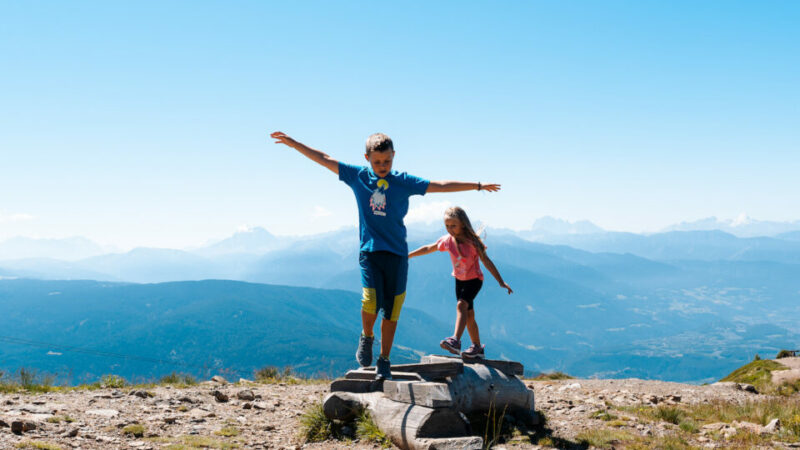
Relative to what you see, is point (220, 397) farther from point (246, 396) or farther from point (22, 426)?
point (22, 426)

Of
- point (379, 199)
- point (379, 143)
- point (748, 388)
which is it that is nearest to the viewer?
point (379, 143)

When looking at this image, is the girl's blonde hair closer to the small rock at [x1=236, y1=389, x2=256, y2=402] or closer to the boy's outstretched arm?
the boy's outstretched arm

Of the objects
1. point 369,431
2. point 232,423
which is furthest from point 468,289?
point 232,423

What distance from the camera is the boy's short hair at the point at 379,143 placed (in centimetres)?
693

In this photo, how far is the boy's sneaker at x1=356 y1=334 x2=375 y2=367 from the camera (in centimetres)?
746

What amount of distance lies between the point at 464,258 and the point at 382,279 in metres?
2.27

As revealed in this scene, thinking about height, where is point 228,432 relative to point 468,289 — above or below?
below

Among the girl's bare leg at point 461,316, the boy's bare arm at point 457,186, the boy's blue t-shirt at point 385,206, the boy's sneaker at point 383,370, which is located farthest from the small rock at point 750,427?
the boy's blue t-shirt at point 385,206

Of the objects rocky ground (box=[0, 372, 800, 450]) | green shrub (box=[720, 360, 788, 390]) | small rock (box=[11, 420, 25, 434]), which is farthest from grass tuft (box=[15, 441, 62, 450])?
green shrub (box=[720, 360, 788, 390])

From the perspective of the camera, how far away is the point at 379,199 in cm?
704

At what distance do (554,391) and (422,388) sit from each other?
7090 millimetres

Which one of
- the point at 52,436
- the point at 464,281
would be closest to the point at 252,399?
the point at 52,436

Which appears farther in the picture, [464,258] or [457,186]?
[464,258]

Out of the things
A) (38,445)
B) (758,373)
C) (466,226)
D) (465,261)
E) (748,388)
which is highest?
(466,226)
